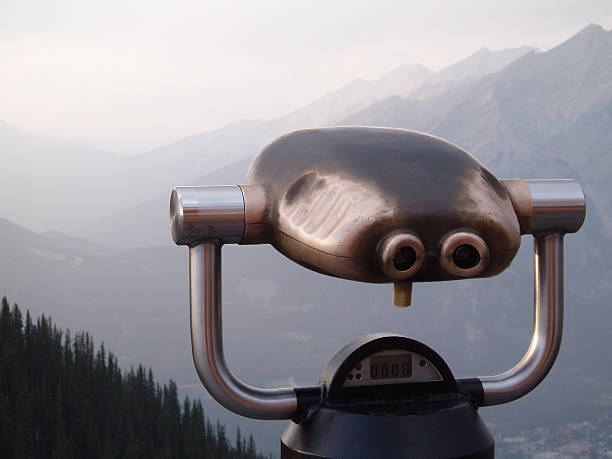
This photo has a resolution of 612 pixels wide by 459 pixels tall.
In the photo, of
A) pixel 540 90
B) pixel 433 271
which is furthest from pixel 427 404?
pixel 540 90

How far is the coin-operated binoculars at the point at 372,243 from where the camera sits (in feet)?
2.54

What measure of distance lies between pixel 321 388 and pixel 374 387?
0.06m

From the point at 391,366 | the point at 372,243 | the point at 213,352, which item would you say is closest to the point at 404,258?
the point at 372,243

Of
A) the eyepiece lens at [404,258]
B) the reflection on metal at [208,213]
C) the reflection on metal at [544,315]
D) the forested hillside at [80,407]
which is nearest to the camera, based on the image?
the eyepiece lens at [404,258]

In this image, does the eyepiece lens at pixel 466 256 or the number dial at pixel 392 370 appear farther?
the number dial at pixel 392 370

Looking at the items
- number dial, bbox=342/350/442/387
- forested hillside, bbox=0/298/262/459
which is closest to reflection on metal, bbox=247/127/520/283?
number dial, bbox=342/350/442/387

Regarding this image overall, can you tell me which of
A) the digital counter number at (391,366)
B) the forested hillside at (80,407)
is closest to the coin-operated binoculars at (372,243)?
the digital counter number at (391,366)

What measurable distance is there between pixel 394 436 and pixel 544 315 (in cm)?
32

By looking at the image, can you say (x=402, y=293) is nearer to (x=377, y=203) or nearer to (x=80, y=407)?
(x=377, y=203)

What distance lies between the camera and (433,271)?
787 millimetres

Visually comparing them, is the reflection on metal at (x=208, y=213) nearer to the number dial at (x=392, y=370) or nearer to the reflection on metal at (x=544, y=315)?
the number dial at (x=392, y=370)

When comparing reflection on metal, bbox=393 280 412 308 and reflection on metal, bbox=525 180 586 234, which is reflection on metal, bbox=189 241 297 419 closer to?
reflection on metal, bbox=393 280 412 308

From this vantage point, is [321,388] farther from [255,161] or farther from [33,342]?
[33,342]

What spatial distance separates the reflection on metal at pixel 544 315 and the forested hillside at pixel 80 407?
14.2 meters
